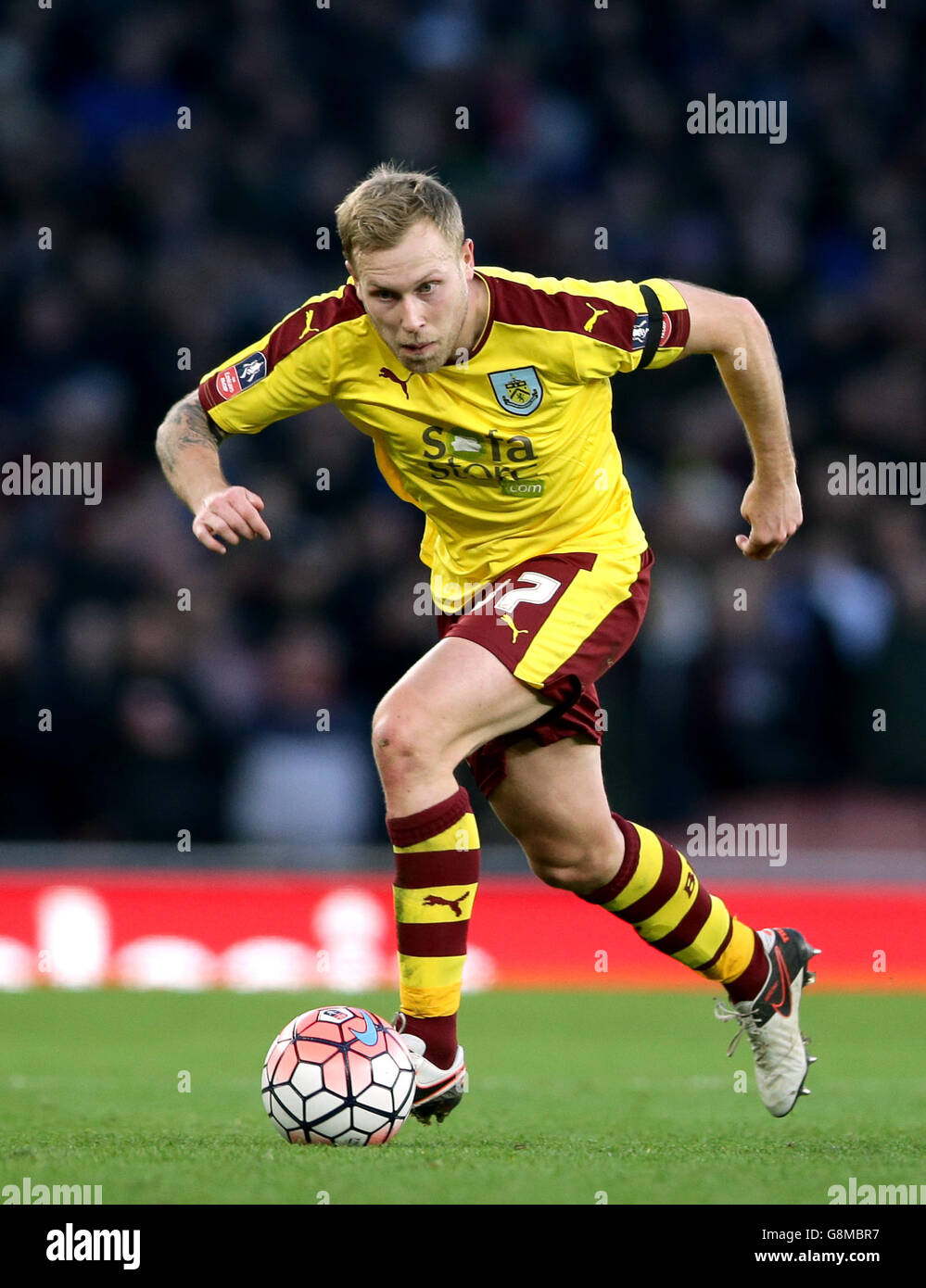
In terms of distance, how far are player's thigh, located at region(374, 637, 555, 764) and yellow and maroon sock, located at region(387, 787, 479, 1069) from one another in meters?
0.15

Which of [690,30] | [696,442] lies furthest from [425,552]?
[690,30]

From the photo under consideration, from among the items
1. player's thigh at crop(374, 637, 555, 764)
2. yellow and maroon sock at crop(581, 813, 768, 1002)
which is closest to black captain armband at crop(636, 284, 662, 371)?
player's thigh at crop(374, 637, 555, 764)

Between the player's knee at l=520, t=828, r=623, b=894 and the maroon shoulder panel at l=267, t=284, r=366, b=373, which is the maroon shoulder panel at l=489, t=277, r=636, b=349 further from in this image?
the player's knee at l=520, t=828, r=623, b=894

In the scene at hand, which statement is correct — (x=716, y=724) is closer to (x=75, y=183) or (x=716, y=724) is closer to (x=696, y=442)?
(x=696, y=442)

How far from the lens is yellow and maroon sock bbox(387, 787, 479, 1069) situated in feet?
13.6

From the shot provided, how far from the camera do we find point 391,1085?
4.00 metres

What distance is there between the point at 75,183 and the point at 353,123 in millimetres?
1853

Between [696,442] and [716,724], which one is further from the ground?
[696,442]

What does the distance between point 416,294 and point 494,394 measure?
38 centimetres

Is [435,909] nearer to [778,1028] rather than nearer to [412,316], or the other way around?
[778,1028]

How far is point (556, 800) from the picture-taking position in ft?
14.7

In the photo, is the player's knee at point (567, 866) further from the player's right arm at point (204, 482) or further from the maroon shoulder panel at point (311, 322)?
the maroon shoulder panel at point (311, 322)

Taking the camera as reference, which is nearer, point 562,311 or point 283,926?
point 562,311

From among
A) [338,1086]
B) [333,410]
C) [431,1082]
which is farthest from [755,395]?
[333,410]
